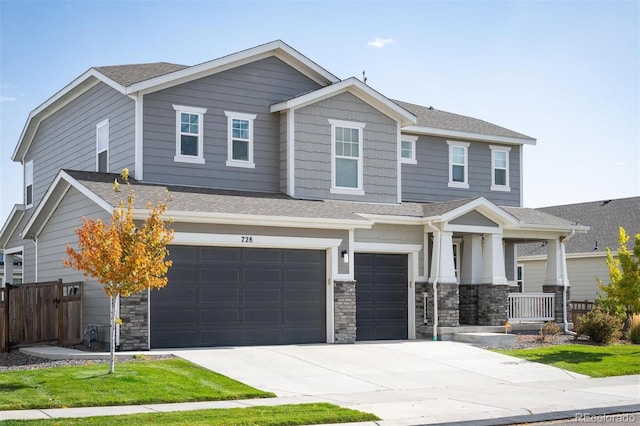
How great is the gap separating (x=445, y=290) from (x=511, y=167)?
8.19 metres

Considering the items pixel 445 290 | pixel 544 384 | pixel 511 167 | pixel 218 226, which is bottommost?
pixel 544 384

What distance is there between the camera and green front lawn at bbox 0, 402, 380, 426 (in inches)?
487

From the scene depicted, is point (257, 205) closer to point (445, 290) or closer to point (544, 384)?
point (445, 290)

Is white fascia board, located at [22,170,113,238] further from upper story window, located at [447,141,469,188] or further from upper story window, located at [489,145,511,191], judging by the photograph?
upper story window, located at [489,145,511,191]

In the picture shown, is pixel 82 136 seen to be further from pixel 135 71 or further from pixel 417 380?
pixel 417 380

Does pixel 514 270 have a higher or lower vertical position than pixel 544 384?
higher

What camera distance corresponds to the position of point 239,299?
2214cm

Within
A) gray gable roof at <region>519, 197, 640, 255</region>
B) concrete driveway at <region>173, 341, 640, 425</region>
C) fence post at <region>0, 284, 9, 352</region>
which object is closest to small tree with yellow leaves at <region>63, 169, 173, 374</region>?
concrete driveway at <region>173, 341, 640, 425</region>

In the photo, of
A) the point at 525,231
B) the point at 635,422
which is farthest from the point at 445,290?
the point at 635,422

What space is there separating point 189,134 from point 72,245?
14.7 ft

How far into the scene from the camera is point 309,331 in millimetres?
23266

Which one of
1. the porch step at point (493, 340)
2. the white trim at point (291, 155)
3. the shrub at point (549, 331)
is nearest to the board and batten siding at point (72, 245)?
the white trim at point (291, 155)

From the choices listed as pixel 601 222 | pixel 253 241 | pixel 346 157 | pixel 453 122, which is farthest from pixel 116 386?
pixel 601 222

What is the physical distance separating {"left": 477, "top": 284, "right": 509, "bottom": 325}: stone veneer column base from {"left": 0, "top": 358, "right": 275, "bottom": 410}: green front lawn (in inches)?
466
